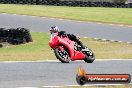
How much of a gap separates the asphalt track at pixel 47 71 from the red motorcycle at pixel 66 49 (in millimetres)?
182

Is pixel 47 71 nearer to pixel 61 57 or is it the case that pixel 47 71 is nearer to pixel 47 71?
pixel 47 71

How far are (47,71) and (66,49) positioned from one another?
151 cm

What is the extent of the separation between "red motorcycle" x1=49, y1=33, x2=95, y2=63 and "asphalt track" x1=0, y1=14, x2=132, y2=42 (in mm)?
11316

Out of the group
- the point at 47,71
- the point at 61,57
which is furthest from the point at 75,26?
the point at 47,71

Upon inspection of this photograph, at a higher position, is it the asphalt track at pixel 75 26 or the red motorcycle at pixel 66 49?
the red motorcycle at pixel 66 49

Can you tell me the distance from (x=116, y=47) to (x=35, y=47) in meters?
3.36

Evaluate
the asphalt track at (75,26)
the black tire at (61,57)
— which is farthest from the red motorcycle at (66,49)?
the asphalt track at (75,26)

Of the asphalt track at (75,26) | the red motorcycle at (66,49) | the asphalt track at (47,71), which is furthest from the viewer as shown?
the asphalt track at (75,26)

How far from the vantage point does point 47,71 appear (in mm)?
11125

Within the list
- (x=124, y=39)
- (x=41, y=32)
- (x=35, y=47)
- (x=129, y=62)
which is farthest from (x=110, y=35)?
(x=129, y=62)

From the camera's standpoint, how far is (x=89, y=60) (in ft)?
42.0

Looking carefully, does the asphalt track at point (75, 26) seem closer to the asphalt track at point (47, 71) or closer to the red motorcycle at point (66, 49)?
the red motorcycle at point (66, 49)

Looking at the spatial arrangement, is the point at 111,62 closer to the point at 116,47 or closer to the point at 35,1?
the point at 116,47

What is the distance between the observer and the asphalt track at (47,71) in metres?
9.67
